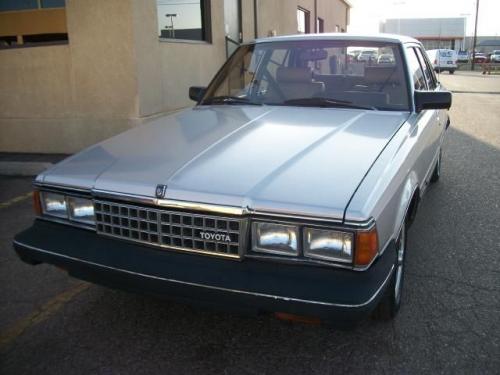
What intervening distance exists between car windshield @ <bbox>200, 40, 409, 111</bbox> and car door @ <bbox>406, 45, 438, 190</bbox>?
6.6 inches

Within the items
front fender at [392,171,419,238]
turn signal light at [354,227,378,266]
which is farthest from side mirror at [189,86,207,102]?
turn signal light at [354,227,378,266]

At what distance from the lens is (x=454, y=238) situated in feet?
13.8

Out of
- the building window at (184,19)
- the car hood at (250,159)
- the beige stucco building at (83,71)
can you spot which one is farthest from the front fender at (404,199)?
the building window at (184,19)

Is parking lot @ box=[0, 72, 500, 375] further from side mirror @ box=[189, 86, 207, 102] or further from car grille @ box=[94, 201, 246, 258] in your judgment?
side mirror @ box=[189, 86, 207, 102]

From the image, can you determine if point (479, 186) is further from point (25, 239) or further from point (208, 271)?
point (25, 239)

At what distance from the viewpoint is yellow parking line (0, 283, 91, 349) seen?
287cm

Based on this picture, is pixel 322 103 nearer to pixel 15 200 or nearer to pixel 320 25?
pixel 15 200

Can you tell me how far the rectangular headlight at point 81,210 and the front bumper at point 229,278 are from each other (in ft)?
0.41

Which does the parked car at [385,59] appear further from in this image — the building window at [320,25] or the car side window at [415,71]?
the building window at [320,25]

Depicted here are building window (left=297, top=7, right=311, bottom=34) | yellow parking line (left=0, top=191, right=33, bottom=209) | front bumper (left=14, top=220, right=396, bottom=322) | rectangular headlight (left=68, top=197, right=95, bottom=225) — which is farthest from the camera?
building window (left=297, top=7, right=311, bottom=34)

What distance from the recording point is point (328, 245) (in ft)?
7.43

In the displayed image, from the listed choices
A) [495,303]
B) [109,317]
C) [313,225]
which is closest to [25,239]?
[109,317]

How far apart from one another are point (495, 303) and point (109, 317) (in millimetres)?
2272

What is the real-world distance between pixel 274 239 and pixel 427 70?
3312mm
